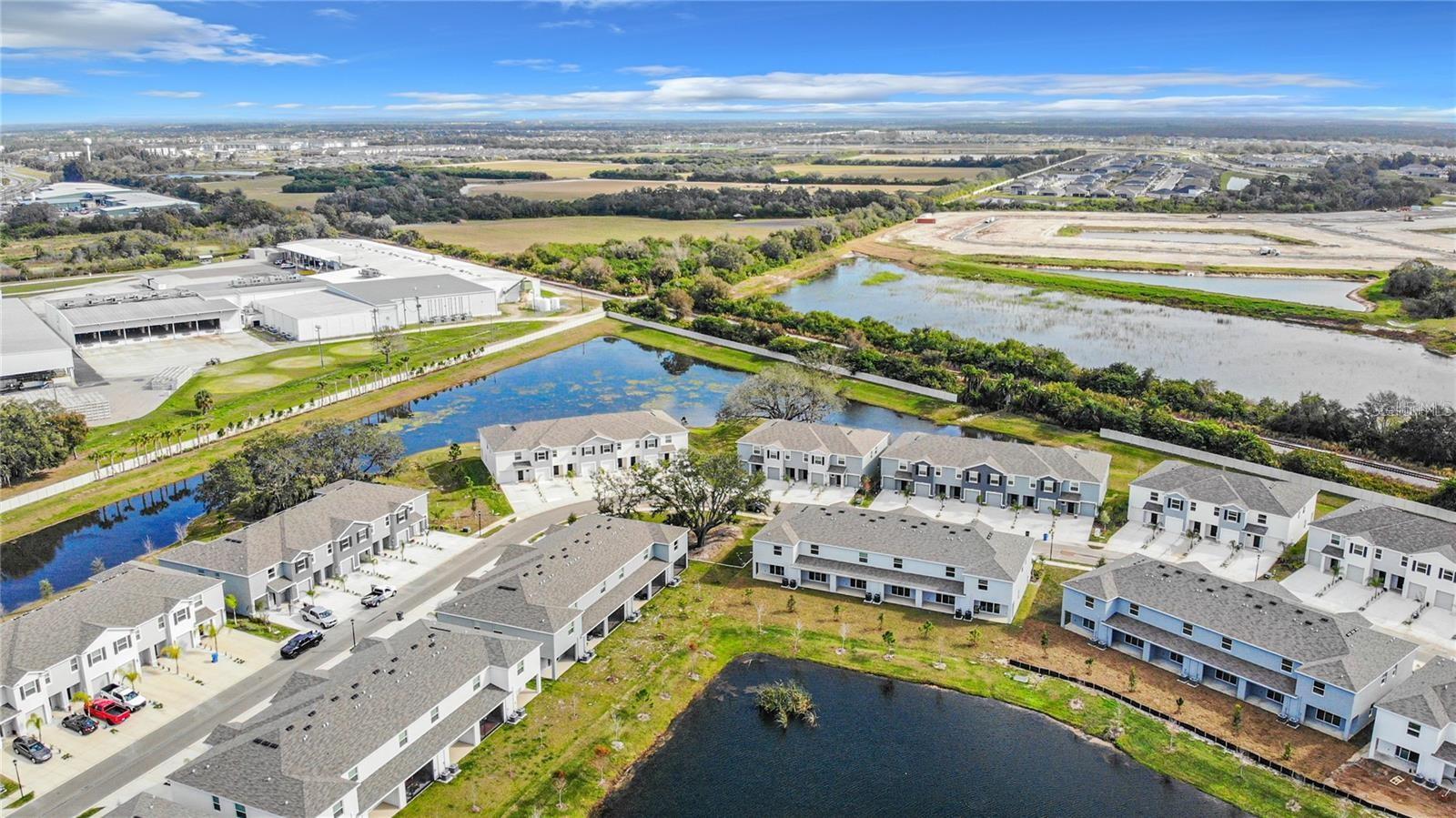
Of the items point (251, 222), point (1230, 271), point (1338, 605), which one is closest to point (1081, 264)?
point (1230, 271)

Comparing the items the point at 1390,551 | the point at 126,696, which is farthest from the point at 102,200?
the point at 1390,551

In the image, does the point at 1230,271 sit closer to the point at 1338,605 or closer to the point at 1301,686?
the point at 1338,605

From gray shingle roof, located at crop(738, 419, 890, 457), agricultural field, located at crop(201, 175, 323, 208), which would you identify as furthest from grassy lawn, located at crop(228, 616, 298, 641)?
agricultural field, located at crop(201, 175, 323, 208)

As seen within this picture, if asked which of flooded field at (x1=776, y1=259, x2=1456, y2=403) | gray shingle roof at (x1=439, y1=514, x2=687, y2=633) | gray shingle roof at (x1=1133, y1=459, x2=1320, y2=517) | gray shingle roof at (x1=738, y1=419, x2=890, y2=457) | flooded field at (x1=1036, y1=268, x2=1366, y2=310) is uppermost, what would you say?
flooded field at (x1=1036, y1=268, x2=1366, y2=310)

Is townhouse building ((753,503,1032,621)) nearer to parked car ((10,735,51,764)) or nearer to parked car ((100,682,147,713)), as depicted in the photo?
parked car ((100,682,147,713))

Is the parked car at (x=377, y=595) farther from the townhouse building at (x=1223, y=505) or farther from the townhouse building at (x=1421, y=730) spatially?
the townhouse building at (x=1421, y=730)

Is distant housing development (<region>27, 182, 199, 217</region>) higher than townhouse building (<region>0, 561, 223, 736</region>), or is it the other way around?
distant housing development (<region>27, 182, 199, 217</region>)

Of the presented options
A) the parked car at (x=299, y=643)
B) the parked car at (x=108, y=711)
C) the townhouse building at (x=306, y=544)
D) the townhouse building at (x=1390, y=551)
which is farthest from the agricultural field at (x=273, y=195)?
the townhouse building at (x=1390, y=551)
